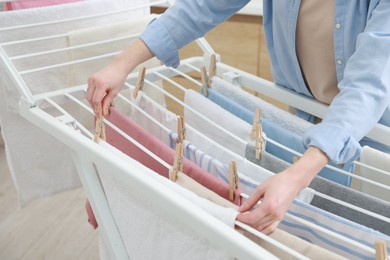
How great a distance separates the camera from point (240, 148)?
3.13 ft

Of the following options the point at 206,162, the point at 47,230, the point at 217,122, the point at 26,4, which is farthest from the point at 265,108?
the point at 47,230

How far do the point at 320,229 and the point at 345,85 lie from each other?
21 centimetres

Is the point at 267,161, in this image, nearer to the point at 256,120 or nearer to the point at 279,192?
the point at 256,120

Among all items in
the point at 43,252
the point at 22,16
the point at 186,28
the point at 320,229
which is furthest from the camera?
the point at 43,252

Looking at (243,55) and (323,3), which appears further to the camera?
(243,55)

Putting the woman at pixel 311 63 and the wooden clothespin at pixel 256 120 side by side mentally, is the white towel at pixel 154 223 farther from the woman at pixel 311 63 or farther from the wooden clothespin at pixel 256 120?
the wooden clothespin at pixel 256 120

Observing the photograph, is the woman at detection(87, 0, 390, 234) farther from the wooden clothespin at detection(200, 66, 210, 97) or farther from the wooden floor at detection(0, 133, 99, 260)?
the wooden floor at detection(0, 133, 99, 260)

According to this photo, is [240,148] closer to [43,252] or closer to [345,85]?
[345,85]

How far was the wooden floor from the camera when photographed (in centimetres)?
190

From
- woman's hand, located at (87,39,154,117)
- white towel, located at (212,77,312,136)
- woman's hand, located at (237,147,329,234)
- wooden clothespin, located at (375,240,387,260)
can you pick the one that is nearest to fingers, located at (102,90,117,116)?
woman's hand, located at (87,39,154,117)

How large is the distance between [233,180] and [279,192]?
0.42 feet

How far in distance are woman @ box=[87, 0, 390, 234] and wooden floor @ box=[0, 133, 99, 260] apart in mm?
1019

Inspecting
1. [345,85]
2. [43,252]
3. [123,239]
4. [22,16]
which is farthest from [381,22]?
[43,252]

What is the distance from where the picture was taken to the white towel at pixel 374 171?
0.83 metres
